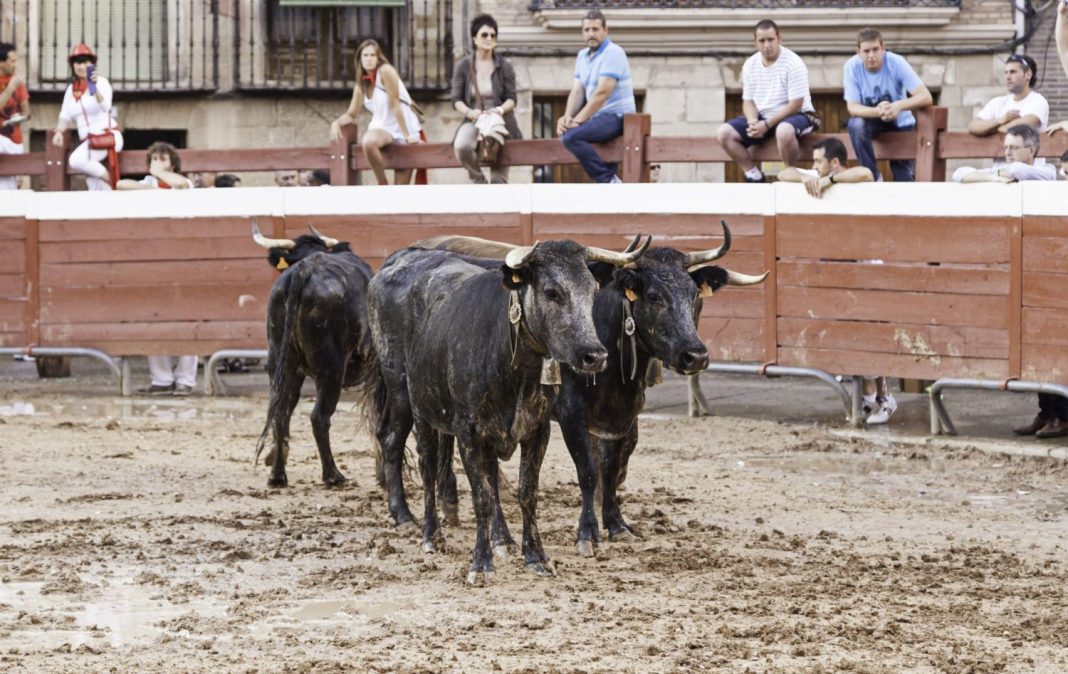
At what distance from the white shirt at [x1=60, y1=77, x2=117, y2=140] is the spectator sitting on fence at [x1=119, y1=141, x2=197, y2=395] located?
41 centimetres

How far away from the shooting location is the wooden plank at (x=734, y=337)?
11266 mm

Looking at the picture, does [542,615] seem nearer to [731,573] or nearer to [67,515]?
[731,573]

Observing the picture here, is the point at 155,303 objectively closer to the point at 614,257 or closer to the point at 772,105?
the point at 772,105

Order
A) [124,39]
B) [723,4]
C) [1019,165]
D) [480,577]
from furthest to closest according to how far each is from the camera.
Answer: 1. [124,39]
2. [723,4]
3. [1019,165]
4. [480,577]

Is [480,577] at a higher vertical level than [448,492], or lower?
lower

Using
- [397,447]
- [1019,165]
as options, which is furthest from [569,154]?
[397,447]

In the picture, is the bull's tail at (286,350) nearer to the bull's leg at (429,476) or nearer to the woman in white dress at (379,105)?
the bull's leg at (429,476)

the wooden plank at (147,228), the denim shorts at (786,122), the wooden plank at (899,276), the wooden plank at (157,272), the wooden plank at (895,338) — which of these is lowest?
the wooden plank at (895,338)

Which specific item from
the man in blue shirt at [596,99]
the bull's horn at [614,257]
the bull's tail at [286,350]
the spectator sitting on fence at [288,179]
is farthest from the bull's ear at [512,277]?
the spectator sitting on fence at [288,179]

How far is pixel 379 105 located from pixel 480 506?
626 cm

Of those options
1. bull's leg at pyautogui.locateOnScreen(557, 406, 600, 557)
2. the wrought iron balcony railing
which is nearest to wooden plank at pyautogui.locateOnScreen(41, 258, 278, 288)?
bull's leg at pyautogui.locateOnScreen(557, 406, 600, 557)

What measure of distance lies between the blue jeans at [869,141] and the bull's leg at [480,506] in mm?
4564

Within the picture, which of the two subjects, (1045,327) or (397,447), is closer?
(397,447)

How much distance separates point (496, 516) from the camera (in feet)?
22.0
